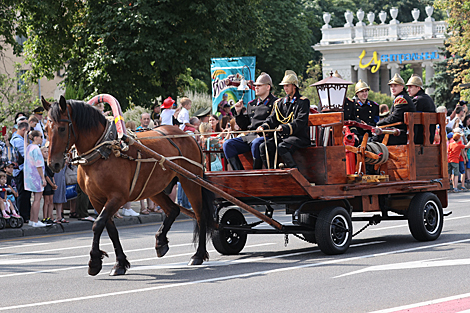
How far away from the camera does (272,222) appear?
10.3m

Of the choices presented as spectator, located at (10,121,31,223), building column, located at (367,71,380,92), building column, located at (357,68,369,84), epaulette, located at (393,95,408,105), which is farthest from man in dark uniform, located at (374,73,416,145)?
building column, located at (367,71,380,92)

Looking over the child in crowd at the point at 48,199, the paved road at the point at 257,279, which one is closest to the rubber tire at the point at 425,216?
the paved road at the point at 257,279

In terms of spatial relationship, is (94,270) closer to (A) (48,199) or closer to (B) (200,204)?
(B) (200,204)

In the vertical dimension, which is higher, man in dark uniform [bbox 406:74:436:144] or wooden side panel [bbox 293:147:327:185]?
man in dark uniform [bbox 406:74:436:144]

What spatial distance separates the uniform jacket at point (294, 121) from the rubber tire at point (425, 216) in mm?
2146

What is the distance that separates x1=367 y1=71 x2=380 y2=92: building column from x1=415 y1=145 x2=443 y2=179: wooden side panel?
63929 mm

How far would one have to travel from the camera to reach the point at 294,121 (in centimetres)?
1048

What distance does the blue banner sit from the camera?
2016 cm

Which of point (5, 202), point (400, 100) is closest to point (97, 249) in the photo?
point (400, 100)

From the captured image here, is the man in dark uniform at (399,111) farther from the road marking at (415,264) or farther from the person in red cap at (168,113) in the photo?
the person in red cap at (168,113)

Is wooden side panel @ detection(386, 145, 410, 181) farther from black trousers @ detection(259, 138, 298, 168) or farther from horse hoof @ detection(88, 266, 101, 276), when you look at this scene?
horse hoof @ detection(88, 266, 101, 276)

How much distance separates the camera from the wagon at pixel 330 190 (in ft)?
33.8

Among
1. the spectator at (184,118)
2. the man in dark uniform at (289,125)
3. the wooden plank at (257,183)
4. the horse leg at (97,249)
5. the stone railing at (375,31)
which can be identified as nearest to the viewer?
→ the horse leg at (97,249)

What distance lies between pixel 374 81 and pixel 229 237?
67.1m
